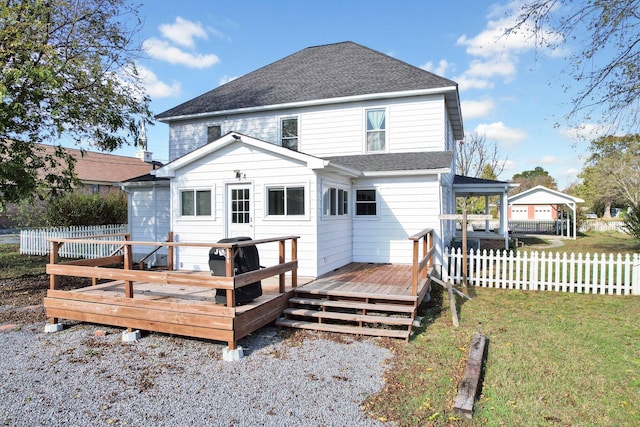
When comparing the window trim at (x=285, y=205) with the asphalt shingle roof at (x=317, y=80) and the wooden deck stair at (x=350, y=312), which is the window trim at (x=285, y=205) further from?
the asphalt shingle roof at (x=317, y=80)

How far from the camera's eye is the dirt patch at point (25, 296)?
7.12m

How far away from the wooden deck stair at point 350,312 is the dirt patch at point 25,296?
16.2 feet

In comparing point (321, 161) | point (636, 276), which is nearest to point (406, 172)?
point (321, 161)

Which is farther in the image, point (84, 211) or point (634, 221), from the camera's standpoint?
point (84, 211)

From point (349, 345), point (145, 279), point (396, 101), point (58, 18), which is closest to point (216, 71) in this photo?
point (58, 18)

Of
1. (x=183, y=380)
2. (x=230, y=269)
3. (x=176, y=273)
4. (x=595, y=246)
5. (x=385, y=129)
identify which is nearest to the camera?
(x=183, y=380)

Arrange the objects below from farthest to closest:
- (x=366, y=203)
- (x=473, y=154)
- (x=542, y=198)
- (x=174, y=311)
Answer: (x=473, y=154) < (x=542, y=198) < (x=366, y=203) < (x=174, y=311)

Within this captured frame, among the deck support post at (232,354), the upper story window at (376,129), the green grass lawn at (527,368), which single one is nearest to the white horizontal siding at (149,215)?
the upper story window at (376,129)

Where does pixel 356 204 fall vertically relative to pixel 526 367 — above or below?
above

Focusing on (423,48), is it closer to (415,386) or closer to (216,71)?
(216,71)

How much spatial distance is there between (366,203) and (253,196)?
3493 millimetres

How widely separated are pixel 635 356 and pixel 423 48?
13264mm

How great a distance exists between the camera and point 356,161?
36.0 ft

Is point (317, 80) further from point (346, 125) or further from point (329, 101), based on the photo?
point (346, 125)
